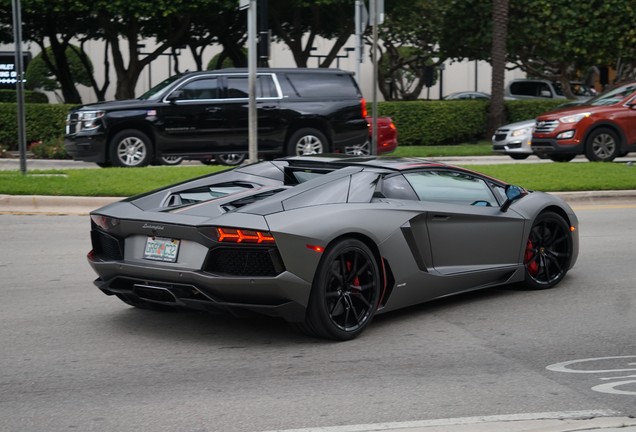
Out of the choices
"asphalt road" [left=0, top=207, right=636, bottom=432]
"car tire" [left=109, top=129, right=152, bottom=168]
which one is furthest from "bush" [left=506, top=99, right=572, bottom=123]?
"asphalt road" [left=0, top=207, right=636, bottom=432]

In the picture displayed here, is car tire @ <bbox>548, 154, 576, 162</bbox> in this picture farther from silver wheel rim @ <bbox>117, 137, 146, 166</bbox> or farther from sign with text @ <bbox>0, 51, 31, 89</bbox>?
sign with text @ <bbox>0, 51, 31, 89</bbox>

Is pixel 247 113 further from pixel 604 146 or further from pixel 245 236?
pixel 245 236

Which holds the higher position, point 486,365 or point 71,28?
point 71,28

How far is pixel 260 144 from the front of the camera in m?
19.3

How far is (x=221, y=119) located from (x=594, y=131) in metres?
7.46

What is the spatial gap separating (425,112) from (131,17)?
936 centimetres

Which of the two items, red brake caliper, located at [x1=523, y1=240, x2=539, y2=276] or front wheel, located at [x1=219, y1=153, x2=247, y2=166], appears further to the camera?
front wheel, located at [x1=219, y1=153, x2=247, y2=166]

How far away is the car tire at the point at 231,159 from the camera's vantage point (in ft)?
68.4

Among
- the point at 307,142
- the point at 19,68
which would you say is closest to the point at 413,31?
the point at 307,142

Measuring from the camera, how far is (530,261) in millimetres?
8867

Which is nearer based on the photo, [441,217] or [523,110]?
[441,217]

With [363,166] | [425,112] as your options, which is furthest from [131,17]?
[363,166]

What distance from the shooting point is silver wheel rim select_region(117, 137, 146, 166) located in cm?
1878

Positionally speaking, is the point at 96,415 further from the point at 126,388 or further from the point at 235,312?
the point at 235,312
